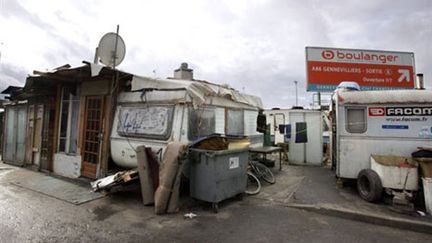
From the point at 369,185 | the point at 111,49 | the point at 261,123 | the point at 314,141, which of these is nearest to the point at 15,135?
the point at 111,49

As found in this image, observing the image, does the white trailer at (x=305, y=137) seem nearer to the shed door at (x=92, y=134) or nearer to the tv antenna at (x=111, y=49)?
the tv antenna at (x=111, y=49)

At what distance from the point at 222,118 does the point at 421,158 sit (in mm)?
4407

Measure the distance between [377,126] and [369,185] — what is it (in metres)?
1.40

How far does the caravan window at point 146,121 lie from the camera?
222 inches

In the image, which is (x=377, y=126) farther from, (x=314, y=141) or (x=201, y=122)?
(x=201, y=122)

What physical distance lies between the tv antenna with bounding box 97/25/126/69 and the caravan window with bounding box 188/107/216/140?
8.94ft

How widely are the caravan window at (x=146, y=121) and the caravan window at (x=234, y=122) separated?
2.01 m

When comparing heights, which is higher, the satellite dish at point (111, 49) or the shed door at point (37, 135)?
the satellite dish at point (111, 49)

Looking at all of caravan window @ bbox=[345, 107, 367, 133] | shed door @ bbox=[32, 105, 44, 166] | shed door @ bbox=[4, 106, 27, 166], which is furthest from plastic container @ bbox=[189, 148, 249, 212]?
shed door @ bbox=[4, 106, 27, 166]

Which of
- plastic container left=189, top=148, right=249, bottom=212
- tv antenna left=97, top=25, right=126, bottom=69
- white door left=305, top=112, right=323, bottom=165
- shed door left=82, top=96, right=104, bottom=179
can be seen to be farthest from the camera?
white door left=305, top=112, right=323, bottom=165

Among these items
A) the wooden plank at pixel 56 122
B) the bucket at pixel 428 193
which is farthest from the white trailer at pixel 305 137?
the wooden plank at pixel 56 122

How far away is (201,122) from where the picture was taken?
19.5ft

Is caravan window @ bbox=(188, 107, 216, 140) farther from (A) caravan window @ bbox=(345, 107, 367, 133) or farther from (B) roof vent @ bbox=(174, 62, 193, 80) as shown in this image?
(A) caravan window @ bbox=(345, 107, 367, 133)

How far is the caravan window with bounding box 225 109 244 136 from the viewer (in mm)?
7092
